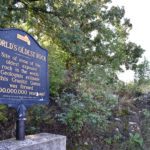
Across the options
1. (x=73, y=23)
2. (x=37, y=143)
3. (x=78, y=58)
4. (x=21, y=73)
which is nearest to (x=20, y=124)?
(x=37, y=143)

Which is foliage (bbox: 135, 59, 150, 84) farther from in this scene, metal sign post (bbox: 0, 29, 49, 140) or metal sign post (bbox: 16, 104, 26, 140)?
metal sign post (bbox: 16, 104, 26, 140)

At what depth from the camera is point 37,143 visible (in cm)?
445

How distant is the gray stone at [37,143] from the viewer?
13.6 ft

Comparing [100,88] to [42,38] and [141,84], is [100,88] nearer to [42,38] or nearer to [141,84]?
[141,84]

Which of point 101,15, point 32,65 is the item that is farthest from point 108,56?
point 32,65

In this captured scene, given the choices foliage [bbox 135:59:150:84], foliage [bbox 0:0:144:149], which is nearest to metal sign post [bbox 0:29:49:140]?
foliage [bbox 0:0:144:149]

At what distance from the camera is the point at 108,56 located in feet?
50.4

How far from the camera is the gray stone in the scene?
416 cm

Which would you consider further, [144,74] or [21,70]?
[144,74]

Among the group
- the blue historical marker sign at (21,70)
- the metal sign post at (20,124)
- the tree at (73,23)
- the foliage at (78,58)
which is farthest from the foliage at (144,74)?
the metal sign post at (20,124)

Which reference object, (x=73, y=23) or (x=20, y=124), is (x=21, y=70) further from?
(x=73, y=23)

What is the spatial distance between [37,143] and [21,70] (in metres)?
1.09

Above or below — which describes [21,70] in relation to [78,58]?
below

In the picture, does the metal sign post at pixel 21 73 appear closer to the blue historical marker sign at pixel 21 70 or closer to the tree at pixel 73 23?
the blue historical marker sign at pixel 21 70
